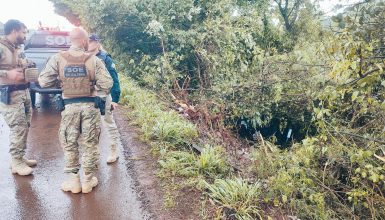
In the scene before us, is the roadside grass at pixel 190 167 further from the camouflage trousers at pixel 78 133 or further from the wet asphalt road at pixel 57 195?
the camouflage trousers at pixel 78 133

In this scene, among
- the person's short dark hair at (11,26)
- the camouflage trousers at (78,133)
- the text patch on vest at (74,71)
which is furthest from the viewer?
the person's short dark hair at (11,26)

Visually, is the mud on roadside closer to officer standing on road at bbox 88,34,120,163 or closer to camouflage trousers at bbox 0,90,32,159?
officer standing on road at bbox 88,34,120,163

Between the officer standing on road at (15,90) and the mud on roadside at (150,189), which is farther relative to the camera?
the officer standing on road at (15,90)

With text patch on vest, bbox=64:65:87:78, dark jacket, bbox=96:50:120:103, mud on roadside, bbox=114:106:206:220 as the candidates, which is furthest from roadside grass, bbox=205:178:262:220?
text patch on vest, bbox=64:65:87:78

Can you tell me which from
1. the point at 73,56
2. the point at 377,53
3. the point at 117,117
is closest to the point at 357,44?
the point at 377,53

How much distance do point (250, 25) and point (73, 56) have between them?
8.06m

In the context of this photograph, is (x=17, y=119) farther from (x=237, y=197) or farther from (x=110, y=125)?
(x=237, y=197)

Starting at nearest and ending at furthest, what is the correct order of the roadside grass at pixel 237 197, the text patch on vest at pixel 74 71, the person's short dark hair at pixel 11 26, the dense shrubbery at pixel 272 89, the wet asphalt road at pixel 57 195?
the dense shrubbery at pixel 272 89
the roadside grass at pixel 237 197
the wet asphalt road at pixel 57 195
the text patch on vest at pixel 74 71
the person's short dark hair at pixel 11 26

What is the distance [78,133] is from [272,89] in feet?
14.7

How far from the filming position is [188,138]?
5766 mm

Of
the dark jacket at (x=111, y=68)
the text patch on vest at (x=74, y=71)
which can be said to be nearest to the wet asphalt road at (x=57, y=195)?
the dark jacket at (x=111, y=68)

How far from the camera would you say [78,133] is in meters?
3.99

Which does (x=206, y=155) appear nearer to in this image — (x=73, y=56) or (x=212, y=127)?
(x=212, y=127)

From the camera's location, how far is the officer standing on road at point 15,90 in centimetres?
430
